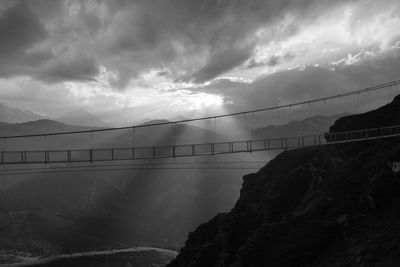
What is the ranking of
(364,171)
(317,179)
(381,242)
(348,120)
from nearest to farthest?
(381,242) → (364,171) → (317,179) → (348,120)

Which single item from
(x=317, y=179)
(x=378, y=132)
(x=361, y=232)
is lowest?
(x=361, y=232)

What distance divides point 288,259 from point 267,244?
8.59m

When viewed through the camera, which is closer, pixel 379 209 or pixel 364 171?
pixel 379 209

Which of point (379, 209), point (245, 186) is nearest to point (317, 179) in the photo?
point (379, 209)

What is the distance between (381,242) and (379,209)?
42.8 feet

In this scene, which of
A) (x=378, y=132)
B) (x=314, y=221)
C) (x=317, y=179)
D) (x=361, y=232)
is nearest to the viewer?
(x=361, y=232)

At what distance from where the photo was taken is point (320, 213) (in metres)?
78.3

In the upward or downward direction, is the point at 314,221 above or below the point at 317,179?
below

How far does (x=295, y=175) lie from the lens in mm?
107812

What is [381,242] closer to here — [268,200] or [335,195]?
[335,195]

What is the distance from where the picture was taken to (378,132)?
335 ft

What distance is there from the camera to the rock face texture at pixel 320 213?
6322 cm

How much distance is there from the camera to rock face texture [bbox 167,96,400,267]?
63219 mm

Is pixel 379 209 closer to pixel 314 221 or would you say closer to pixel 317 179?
pixel 314 221
